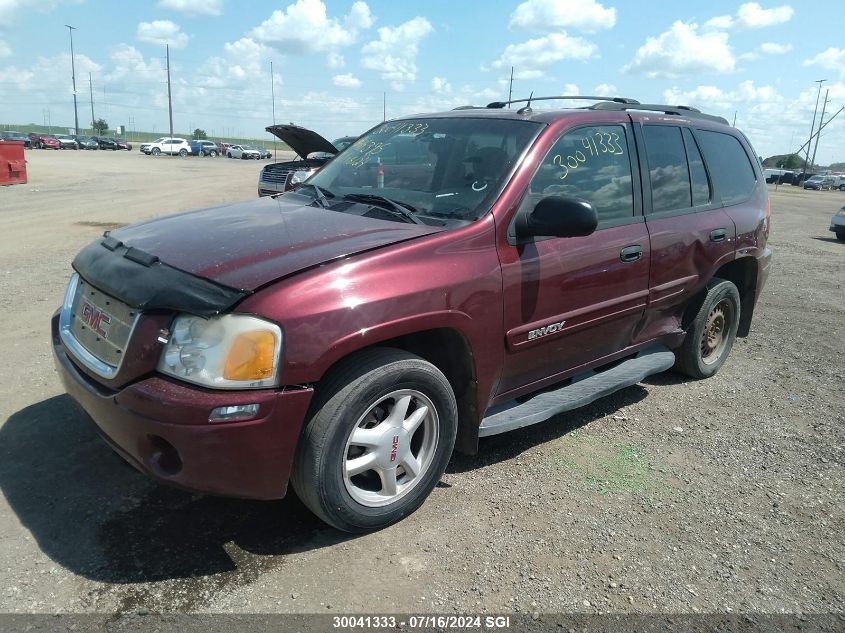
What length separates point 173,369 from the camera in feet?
8.00

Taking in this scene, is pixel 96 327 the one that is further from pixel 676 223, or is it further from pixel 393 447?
pixel 676 223

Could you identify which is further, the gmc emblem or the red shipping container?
the red shipping container

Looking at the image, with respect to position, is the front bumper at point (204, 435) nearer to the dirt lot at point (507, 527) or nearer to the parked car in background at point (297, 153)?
the dirt lot at point (507, 527)

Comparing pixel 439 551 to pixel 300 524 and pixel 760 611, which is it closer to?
pixel 300 524

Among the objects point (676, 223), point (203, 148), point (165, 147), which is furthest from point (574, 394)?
point (203, 148)

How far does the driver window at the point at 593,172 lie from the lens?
345 centimetres

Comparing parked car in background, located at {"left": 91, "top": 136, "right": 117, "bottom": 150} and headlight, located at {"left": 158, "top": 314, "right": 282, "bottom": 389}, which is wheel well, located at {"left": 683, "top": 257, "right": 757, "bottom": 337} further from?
parked car in background, located at {"left": 91, "top": 136, "right": 117, "bottom": 150}

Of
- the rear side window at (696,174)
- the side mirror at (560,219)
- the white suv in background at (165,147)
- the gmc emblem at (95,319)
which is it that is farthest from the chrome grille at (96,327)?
the white suv in background at (165,147)

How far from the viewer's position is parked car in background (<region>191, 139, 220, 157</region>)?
60.3m

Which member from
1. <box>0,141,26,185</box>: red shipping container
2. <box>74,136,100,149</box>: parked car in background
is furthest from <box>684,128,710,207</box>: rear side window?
<box>74,136,100,149</box>: parked car in background

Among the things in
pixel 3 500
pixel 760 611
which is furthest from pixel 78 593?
pixel 760 611

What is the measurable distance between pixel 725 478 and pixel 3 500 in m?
3.72

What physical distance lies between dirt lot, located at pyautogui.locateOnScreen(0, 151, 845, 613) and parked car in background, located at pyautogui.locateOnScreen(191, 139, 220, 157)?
60.6 metres

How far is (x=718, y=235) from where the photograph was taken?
4527 mm
